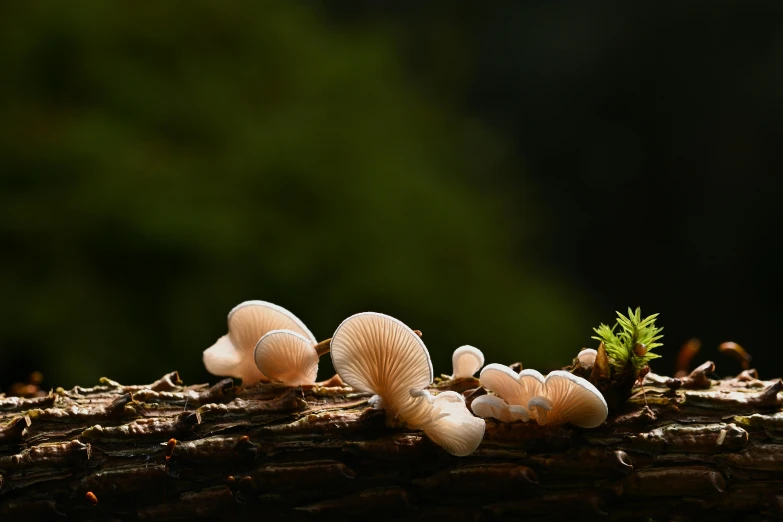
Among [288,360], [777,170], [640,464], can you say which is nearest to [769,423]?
[640,464]

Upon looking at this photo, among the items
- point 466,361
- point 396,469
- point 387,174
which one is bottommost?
point 396,469

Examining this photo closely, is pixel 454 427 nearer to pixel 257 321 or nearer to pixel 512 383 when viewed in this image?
pixel 512 383

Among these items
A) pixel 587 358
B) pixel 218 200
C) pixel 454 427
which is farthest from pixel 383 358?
pixel 218 200

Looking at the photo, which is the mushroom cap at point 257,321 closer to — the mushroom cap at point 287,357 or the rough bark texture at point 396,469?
the mushroom cap at point 287,357

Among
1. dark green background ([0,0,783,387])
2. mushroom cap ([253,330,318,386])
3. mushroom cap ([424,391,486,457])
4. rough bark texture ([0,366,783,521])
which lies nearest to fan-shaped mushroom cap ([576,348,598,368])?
rough bark texture ([0,366,783,521])

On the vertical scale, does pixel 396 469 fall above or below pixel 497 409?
below

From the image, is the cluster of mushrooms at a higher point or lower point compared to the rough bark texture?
higher

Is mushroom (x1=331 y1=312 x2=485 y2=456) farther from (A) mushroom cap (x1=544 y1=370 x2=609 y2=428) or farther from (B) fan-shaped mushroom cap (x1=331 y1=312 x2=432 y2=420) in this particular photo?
(A) mushroom cap (x1=544 y1=370 x2=609 y2=428)
